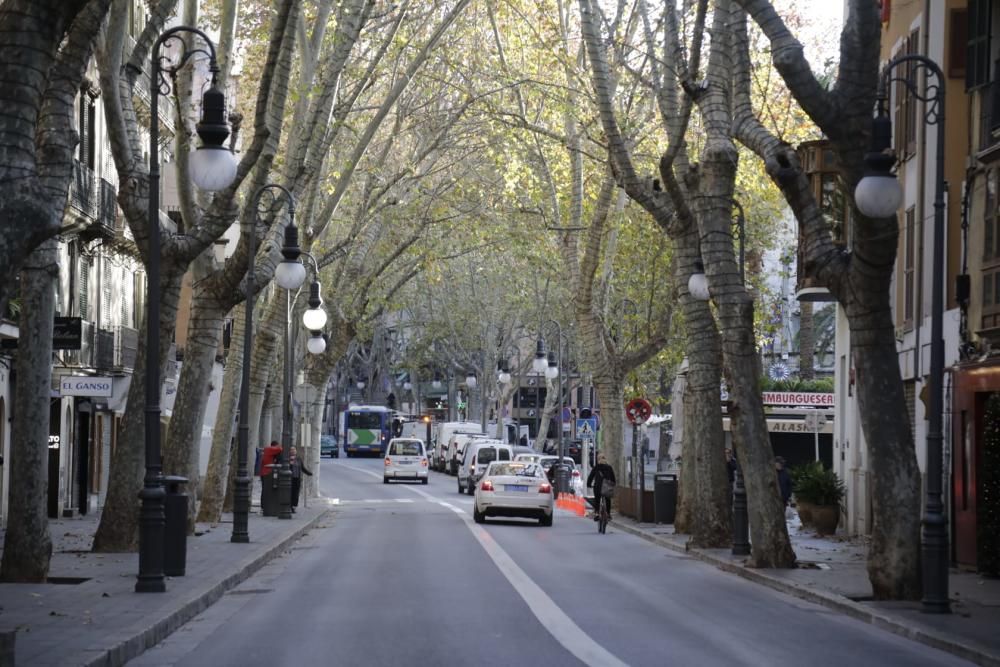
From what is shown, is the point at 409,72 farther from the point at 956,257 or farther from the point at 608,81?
the point at 956,257

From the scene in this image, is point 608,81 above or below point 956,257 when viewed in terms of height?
above

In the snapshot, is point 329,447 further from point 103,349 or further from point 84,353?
point 84,353

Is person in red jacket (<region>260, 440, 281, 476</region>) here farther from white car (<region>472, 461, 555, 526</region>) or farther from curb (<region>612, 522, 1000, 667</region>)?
curb (<region>612, 522, 1000, 667</region>)

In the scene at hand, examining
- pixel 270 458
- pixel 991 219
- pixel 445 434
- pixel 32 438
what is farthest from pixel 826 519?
pixel 445 434

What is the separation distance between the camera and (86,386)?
32.7 m

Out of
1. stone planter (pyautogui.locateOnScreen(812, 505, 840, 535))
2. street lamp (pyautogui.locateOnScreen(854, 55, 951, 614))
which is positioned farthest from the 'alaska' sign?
street lamp (pyautogui.locateOnScreen(854, 55, 951, 614))

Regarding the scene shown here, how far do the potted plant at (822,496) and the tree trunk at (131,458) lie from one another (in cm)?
1597

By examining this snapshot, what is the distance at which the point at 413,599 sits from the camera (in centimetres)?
1839

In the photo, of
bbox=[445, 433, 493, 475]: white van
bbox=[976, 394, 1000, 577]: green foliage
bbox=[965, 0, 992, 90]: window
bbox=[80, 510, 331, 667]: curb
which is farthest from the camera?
bbox=[445, 433, 493, 475]: white van

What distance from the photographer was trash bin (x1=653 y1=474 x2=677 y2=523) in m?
37.3

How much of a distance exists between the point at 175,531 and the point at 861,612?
788 cm

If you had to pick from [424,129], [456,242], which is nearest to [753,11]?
[424,129]

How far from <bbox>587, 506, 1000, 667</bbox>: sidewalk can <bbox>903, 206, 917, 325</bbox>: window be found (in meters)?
4.36

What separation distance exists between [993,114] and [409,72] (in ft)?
47.5
